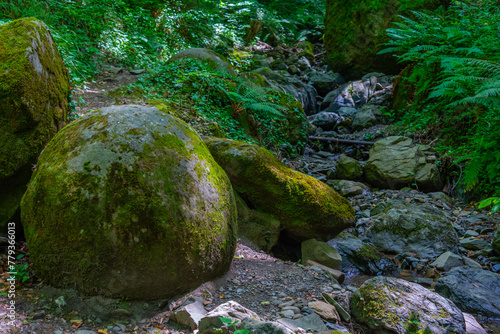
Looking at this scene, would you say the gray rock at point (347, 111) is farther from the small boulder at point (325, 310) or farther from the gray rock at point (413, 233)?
the small boulder at point (325, 310)

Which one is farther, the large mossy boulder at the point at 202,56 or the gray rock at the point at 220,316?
the large mossy boulder at the point at 202,56

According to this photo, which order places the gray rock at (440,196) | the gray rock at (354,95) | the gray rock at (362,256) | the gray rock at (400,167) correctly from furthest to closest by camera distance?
the gray rock at (354,95), the gray rock at (400,167), the gray rock at (440,196), the gray rock at (362,256)

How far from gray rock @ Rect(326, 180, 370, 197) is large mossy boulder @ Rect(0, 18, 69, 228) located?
540 centimetres

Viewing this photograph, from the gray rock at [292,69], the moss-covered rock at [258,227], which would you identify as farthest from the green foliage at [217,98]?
the gray rock at [292,69]

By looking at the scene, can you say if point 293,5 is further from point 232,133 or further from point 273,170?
point 273,170

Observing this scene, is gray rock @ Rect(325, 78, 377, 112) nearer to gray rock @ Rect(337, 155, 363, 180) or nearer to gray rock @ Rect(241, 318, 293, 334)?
gray rock @ Rect(337, 155, 363, 180)

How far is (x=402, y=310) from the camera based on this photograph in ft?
8.73

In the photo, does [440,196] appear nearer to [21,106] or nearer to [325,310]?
[325,310]

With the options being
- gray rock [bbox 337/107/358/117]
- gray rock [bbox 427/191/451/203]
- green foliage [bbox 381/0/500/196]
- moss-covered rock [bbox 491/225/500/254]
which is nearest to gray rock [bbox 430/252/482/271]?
moss-covered rock [bbox 491/225/500/254]

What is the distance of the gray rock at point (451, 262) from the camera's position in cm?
428

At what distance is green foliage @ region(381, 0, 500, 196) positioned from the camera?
18.3 ft

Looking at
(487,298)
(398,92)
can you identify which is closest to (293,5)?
(398,92)

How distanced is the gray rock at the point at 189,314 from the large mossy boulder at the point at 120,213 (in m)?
0.20

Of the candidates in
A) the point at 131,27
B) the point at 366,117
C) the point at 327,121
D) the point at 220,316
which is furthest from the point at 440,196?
the point at 131,27
